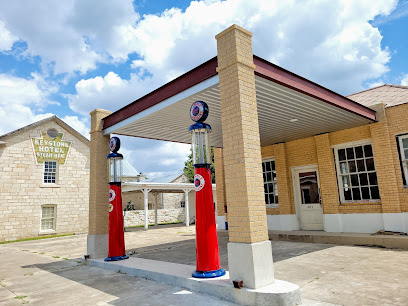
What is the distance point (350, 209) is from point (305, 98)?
495 cm

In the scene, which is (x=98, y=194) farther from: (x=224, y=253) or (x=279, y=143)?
(x=279, y=143)

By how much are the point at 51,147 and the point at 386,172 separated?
743 inches

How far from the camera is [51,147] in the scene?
1941 centimetres

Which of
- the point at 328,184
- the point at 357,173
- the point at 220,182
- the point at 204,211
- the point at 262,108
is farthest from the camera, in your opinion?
the point at 220,182

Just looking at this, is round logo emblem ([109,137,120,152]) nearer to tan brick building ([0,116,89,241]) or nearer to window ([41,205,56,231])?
tan brick building ([0,116,89,241])

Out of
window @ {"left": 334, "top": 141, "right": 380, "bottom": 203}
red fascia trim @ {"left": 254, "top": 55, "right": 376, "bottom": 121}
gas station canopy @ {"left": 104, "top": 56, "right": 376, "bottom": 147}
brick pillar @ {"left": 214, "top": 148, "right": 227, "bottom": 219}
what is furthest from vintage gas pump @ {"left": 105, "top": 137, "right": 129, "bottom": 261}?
window @ {"left": 334, "top": 141, "right": 380, "bottom": 203}

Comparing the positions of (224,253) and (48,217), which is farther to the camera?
(48,217)

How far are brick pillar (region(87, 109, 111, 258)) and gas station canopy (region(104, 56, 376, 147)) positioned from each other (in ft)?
1.00

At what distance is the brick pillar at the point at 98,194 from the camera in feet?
26.0

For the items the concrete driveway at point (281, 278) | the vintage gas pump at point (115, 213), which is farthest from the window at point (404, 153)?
the vintage gas pump at point (115, 213)

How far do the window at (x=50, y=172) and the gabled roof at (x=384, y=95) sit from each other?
59.0 feet

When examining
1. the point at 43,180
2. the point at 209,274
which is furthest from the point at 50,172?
the point at 209,274

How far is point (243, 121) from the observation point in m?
4.51

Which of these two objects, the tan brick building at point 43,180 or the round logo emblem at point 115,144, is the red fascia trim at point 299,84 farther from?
the tan brick building at point 43,180
